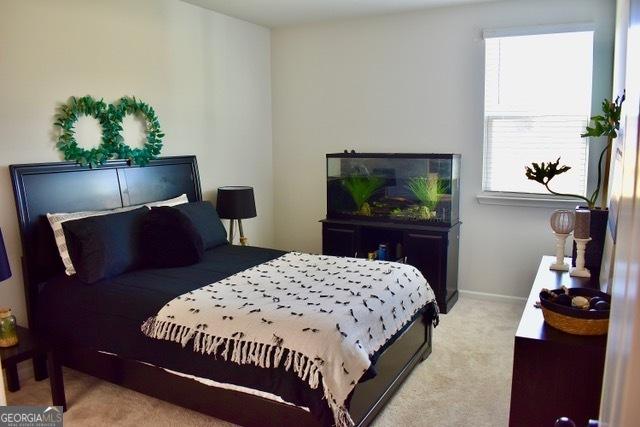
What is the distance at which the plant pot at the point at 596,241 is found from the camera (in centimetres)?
269

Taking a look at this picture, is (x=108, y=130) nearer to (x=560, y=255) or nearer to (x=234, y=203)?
(x=234, y=203)

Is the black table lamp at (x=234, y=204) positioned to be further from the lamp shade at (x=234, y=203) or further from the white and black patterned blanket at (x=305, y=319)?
the white and black patterned blanket at (x=305, y=319)

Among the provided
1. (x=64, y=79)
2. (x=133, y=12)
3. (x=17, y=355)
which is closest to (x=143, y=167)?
(x=64, y=79)

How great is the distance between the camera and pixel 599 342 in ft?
5.94

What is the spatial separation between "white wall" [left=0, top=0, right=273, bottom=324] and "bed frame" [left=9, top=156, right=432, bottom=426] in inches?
4.1

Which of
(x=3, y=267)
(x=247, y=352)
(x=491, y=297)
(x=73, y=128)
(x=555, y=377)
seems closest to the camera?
(x=555, y=377)

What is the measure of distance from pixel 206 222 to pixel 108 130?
0.93 m

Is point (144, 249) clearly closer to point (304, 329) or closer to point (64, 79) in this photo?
point (64, 79)

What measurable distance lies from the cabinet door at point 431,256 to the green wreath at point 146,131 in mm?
2121

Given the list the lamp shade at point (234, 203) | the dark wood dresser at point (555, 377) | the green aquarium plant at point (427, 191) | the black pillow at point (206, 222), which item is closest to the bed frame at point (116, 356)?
the black pillow at point (206, 222)

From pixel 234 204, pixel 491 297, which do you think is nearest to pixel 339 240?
pixel 234 204

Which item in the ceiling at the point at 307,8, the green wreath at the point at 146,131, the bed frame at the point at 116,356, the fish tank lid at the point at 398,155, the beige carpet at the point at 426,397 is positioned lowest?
the beige carpet at the point at 426,397

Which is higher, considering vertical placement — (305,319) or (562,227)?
(562,227)

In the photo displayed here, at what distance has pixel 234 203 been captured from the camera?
433cm
